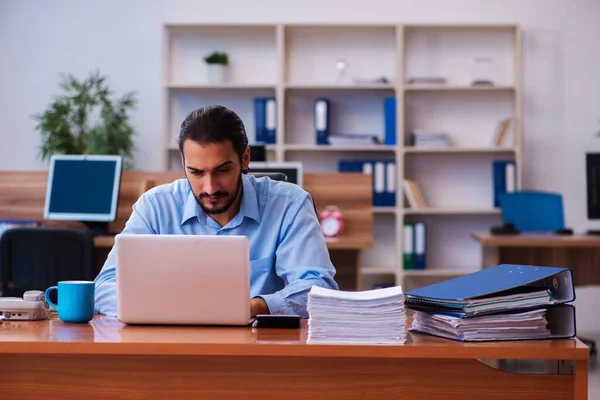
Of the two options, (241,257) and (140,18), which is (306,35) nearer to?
(140,18)

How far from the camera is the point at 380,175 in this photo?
569 cm

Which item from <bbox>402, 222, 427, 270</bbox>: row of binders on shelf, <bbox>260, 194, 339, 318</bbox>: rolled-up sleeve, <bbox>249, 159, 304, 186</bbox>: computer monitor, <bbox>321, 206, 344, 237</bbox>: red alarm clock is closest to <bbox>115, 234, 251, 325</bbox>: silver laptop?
<bbox>260, 194, 339, 318</bbox>: rolled-up sleeve

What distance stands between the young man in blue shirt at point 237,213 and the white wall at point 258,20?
3.62 m

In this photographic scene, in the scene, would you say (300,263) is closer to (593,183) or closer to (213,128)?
(213,128)

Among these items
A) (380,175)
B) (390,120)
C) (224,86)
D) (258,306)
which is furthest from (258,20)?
(258,306)

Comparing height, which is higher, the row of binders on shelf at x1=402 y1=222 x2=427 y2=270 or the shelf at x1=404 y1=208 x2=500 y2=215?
the shelf at x1=404 y1=208 x2=500 y2=215

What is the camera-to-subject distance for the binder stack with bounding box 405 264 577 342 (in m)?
1.63

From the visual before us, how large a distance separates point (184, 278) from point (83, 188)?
2720 mm

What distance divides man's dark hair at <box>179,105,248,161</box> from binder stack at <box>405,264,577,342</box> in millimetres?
675

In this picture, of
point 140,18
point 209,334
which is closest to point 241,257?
point 209,334

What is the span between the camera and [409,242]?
18.7 ft

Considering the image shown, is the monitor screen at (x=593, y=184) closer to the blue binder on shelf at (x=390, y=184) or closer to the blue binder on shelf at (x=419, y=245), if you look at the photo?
the blue binder on shelf at (x=419, y=245)

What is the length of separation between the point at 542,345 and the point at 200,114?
104cm

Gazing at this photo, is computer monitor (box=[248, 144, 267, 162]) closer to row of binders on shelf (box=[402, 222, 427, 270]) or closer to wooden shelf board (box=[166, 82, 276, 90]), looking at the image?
wooden shelf board (box=[166, 82, 276, 90])
